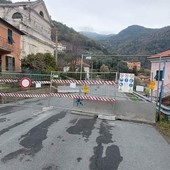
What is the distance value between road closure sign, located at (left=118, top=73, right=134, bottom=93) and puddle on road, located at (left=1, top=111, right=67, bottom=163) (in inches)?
152

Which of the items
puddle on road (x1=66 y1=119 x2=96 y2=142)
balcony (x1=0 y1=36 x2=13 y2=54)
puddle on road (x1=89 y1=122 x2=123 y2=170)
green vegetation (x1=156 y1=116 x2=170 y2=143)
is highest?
balcony (x1=0 y1=36 x2=13 y2=54)

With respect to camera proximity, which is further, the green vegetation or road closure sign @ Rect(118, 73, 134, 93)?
road closure sign @ Rect(118, 73, 134, 93)

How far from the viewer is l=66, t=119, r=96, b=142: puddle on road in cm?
778

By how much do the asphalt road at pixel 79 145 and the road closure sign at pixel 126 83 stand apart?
1813 mm

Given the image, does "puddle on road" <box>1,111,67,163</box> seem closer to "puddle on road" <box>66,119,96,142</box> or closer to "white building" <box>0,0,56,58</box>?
"puddle on road" <box>66,119,96,142</box>

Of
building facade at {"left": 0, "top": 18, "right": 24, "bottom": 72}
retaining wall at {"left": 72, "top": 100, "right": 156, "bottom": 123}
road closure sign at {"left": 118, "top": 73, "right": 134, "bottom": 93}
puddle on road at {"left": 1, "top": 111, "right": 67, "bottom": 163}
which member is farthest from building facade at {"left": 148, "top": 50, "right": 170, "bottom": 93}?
building facade at {"left": 0, "top": 18, "right": 24, "bottom": 72}

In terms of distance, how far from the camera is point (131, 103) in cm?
1034

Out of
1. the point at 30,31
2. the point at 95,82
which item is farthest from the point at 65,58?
the point at 95,82

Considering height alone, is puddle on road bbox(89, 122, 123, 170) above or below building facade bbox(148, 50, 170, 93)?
below

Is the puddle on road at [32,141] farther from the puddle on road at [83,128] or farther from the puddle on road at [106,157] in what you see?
the puddle on road at [106,157]

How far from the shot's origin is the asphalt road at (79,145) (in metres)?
5.12

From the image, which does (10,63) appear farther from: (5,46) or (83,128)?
(83,128)

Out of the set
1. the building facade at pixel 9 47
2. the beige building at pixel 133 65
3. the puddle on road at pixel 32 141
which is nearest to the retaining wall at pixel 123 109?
the puddle on road at pixel 32 141

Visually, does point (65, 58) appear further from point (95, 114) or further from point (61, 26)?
point (95, 114)
